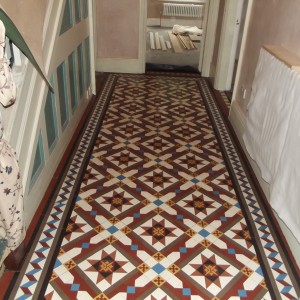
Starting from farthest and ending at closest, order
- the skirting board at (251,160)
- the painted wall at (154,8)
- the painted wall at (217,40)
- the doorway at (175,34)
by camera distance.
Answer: the painted wall at (154,8)
the doorway at (175,34)
the painted wall at (217,40)
the skirting board at (251,160)

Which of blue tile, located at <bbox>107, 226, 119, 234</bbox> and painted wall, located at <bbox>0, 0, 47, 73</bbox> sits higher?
painted wall, located at <bbox>0, 0, 47, 73</bbox>

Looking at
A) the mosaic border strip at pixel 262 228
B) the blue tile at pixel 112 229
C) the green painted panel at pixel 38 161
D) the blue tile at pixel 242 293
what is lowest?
the blue tile at pixel 112 229

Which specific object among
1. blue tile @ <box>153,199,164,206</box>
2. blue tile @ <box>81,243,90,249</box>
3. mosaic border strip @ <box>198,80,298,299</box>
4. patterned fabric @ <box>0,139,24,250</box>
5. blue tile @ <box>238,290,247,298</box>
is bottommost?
blue tile @ <box>81,243,90,249</box>

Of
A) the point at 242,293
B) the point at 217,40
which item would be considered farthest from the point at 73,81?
the point at 217,40

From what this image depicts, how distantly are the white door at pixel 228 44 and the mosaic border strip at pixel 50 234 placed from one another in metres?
2.35

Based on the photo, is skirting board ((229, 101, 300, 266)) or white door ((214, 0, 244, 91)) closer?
skirting board ((229, 101, 300, 266))

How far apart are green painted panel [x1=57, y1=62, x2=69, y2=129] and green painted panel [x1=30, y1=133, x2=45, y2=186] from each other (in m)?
0.62

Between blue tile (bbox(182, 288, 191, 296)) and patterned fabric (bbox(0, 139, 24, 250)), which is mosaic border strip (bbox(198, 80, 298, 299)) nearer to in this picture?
blue tile (bbox(182, 288, 191, 296))

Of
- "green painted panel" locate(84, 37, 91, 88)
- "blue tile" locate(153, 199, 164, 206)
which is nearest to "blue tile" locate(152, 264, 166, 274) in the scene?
"blue tile" locate(153, 199, 164, 206)

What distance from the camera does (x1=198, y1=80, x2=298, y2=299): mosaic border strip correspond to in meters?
1.97

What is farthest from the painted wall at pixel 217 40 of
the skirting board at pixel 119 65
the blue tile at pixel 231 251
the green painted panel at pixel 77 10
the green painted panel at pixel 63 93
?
the blue tile at pixel 231 251

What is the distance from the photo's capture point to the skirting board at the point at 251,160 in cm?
218

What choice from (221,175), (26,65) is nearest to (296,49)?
(221,175)

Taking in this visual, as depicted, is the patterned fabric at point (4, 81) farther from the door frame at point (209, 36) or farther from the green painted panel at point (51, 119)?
the door frame at point (209, 36)
